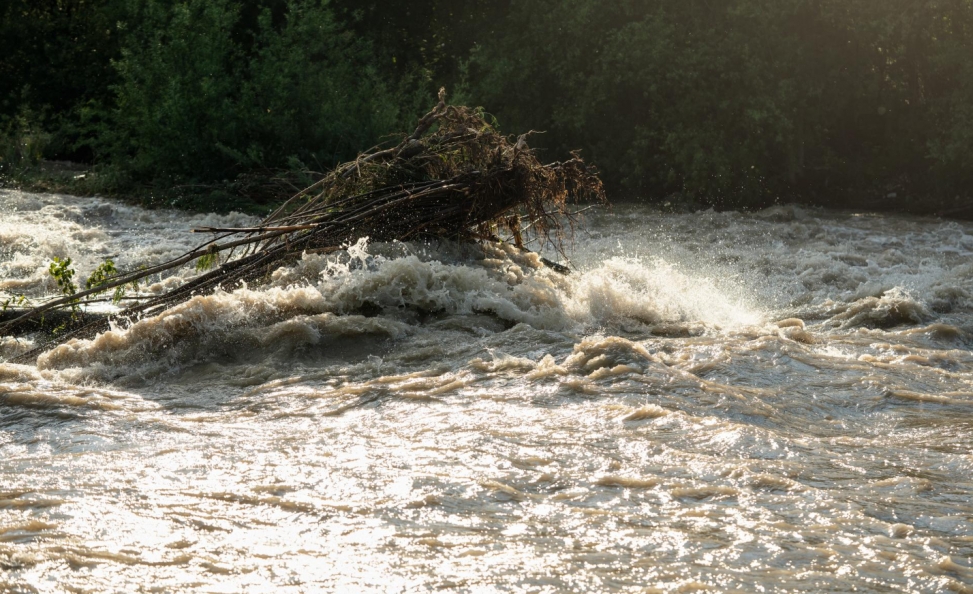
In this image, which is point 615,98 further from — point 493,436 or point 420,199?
point 493,436

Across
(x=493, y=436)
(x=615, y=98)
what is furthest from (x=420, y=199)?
(x=615, y=98)

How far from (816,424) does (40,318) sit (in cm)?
595

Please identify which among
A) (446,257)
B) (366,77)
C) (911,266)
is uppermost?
(366,77)

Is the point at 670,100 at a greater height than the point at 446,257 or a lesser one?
greater

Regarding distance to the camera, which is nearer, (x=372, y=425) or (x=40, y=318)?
(x=372, y=425)

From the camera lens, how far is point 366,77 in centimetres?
1864

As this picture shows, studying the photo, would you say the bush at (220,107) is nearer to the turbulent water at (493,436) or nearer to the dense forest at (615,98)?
the dense forest at (615,98)

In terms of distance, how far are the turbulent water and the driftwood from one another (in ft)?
0.79

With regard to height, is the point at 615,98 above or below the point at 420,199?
above

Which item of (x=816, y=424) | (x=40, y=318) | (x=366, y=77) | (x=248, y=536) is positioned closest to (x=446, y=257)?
(x=40, y=318)

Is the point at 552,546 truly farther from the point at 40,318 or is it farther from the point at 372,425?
the point at 40,318

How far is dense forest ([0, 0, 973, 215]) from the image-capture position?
16.4 meters

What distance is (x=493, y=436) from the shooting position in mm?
5293

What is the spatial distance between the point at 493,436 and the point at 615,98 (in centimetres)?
1432
